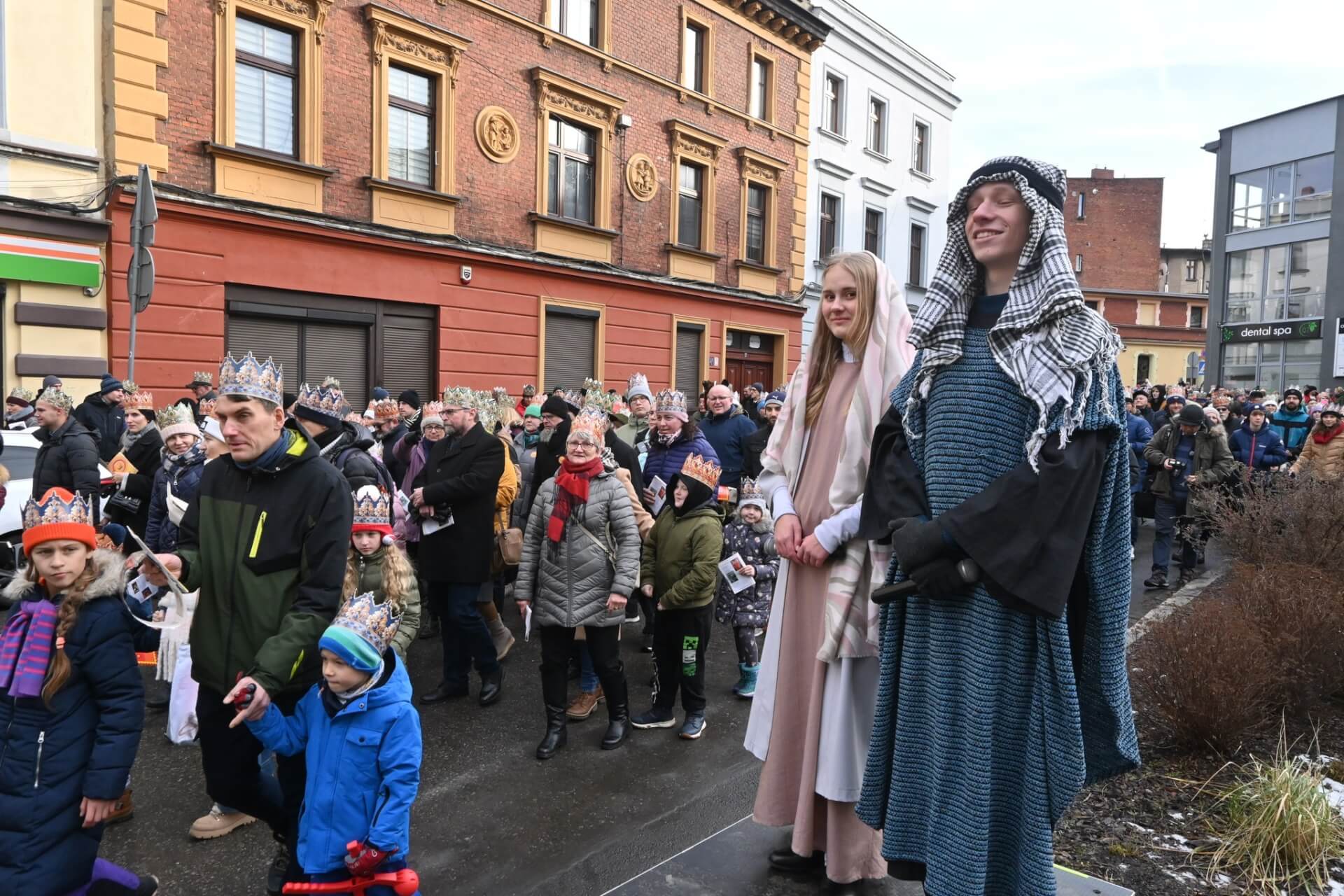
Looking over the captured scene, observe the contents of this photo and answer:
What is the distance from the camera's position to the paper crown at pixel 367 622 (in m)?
3.23

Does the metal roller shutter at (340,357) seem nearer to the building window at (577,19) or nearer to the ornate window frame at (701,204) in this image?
the building window at (577,19)

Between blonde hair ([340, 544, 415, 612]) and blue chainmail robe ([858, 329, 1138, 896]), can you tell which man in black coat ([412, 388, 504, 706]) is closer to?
blonde hair ([340, 544, 415, 612])

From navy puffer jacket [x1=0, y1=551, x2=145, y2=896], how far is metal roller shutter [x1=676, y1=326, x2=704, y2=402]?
60.5ft

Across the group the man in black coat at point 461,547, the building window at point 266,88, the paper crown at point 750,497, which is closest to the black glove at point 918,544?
the paper crown at point 750,497

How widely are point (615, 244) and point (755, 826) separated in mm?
16802

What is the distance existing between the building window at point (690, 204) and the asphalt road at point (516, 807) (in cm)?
1661

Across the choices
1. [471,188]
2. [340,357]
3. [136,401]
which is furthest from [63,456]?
[471,188]

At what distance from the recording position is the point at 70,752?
309 centimetres

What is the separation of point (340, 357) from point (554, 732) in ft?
35.7

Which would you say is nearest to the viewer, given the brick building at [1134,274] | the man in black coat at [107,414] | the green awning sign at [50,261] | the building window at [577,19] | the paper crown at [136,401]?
the paper crown at [136,401]

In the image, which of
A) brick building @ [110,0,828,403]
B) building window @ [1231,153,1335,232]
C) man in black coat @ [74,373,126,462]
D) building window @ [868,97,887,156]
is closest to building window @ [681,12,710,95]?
brick building @ [110,0,828,403]

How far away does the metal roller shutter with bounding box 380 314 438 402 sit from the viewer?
15.2 metres

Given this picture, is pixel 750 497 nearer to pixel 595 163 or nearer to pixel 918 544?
pixel 918 544

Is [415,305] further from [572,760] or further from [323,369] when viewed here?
[572,760]
